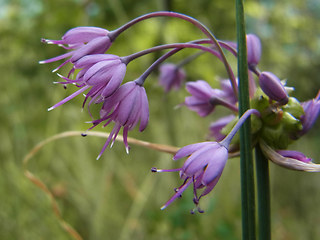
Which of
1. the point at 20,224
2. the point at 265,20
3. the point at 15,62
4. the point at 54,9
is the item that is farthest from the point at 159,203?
the point at 265,20

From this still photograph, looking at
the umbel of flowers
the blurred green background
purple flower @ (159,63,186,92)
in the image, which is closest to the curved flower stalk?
the umbel of flowers

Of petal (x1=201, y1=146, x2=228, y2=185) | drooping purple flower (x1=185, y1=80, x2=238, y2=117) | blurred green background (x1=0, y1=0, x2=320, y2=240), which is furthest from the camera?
blurred green background (x1=0, y1=0, x2=320, y2=240)

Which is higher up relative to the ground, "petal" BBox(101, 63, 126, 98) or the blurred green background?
"petal" BBox(101, 63, 126, 98)

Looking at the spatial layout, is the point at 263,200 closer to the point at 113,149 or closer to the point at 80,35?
the point at 80,35

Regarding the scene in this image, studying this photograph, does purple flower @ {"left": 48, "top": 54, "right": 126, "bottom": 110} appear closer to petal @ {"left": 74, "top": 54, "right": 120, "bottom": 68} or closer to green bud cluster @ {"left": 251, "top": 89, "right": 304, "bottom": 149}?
petal @ {"left": 74, "top": 54, "right": 120, "bottom": 68}

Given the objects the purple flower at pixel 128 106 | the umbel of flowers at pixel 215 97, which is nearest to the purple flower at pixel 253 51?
the umbel of flowers at pixel 215 97

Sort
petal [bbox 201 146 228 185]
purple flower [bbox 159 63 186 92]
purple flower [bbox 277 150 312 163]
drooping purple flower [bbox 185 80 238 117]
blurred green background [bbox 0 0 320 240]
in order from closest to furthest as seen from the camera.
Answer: petal [bbox 201 146 228 185]
purple flower [bbox 277 150 312 163]
drooping purple flower [bbox 185 80 238 117]
purple flower [bbox 159 63 186 92]
blurred green background [bbox 0 0 320 240]
